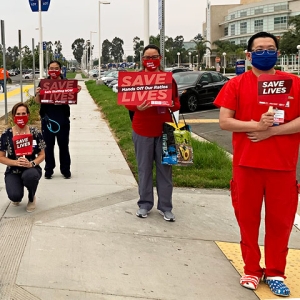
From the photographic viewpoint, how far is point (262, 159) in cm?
346

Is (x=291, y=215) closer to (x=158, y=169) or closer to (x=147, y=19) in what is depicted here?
(x=158, y=169)

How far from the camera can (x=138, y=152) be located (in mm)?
5293

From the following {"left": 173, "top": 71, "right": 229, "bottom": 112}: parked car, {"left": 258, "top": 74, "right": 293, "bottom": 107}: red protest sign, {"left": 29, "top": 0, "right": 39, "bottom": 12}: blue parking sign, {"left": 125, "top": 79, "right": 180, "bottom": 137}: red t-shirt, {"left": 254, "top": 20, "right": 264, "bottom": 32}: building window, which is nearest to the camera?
{"left": 258, "top": 74, "right": 293, "bottom": 107}: red protest sign

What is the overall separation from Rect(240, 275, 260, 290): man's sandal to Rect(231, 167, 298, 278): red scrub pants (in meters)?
0.03

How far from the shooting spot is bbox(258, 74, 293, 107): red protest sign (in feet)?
10.8

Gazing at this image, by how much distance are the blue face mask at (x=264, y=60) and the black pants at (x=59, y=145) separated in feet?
13.3

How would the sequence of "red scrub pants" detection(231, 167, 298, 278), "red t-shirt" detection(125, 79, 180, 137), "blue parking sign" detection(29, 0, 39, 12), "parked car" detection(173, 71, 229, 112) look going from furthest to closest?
"blue parking sign" detection(29, 0, 39, 12), "parked car" detection(173, 71, 229, 112), "red t-shirt" detection(125, 79, 180, 137), "red scrub pants" detection(231, 167, 298, 278)

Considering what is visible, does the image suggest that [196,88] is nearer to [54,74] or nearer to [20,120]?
[54,74]

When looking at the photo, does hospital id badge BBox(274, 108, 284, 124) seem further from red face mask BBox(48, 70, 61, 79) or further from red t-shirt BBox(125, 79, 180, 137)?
red face mask BBox(48, 70, 61, 79)

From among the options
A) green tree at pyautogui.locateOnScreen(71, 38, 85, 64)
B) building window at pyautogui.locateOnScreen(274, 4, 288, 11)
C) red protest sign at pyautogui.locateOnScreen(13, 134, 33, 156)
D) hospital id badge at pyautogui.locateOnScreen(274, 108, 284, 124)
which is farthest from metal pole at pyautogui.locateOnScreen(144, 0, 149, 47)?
green tree at pyautogui.locateOnScreen(71, 38, 85, 64)

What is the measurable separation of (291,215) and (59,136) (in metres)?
4.18

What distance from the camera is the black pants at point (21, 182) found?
17.5 ft

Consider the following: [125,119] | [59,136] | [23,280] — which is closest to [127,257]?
[23,280]

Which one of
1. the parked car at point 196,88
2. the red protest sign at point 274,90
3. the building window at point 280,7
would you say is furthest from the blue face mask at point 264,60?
the building window at point 280,7
